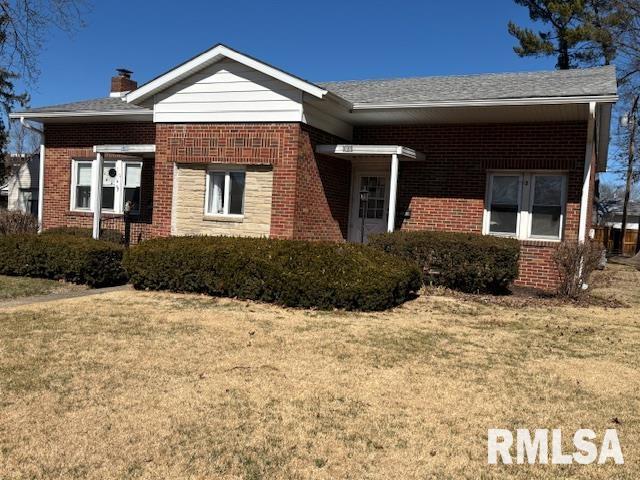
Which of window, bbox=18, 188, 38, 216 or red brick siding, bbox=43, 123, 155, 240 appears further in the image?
window, bbox=18, 188, 38, 216

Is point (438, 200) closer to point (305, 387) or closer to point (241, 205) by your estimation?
point (241, 205)

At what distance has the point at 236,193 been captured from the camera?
12234 mm

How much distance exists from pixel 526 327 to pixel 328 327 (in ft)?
8.89

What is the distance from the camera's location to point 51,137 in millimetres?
16406

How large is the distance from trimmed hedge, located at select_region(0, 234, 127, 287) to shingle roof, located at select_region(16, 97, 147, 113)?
504cm

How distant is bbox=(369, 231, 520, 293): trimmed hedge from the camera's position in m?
10.1

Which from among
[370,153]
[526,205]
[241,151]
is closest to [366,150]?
[370,153]

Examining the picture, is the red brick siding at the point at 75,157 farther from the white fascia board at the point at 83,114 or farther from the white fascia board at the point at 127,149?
the white fascia board at the point at 127,149

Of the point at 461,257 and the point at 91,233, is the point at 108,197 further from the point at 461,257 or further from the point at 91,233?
the point at 461,257

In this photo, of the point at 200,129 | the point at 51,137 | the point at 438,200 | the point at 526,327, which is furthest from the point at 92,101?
the point at 526,327

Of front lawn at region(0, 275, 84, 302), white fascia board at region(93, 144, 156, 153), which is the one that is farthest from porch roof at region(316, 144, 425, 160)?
front lawn at region(0, 275, 84, 302)

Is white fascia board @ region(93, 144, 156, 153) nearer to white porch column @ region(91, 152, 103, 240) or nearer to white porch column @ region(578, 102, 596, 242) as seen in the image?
white porch column @ region(91, 152, 103, 240)

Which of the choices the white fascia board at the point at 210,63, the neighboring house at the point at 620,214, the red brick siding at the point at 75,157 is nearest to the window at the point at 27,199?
the red brick siding at the point at 75,157

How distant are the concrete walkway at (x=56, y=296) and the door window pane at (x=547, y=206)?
825 cm
